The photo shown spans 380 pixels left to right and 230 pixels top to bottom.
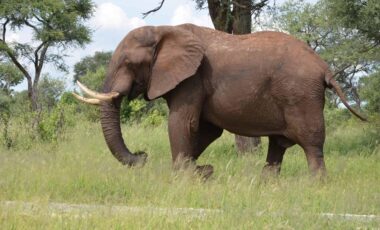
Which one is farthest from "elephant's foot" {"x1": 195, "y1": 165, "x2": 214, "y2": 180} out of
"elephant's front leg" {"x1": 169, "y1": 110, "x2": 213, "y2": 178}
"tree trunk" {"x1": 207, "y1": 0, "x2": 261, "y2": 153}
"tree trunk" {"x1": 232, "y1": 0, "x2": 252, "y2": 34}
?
"tree trunk" {"x1": 232, "y1": 0, "x2": 252, "y2": 34}

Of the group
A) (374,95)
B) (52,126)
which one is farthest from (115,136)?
(374,95)

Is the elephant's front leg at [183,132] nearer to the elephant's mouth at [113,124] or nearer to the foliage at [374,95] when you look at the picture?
the elephant's mouth at [113,124]

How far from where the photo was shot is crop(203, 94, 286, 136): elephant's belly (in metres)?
8.36

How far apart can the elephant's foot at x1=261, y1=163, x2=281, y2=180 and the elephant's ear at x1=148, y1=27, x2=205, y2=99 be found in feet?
5.42

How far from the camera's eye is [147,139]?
14172mm

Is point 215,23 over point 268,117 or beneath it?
over

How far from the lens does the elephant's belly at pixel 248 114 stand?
8359 mm

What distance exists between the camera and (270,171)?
8617mm

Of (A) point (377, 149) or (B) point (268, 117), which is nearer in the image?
(B) point (268, 117)

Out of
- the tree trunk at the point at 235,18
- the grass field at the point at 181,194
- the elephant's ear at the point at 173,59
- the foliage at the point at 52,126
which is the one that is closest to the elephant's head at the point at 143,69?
the elephant's ear at the point at 173,59

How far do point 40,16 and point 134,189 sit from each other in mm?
22551

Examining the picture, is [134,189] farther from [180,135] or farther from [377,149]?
[377,149]

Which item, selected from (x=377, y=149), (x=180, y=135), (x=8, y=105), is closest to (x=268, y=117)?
(x=180, y=135)

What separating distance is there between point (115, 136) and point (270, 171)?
6.92 ft
